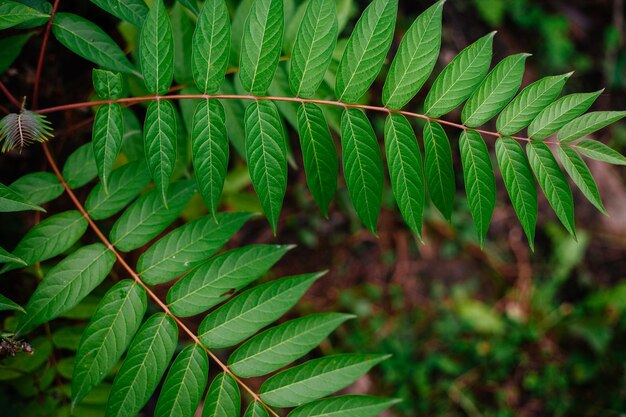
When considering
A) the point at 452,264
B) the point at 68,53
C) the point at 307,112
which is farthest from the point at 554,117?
the point at 452,264

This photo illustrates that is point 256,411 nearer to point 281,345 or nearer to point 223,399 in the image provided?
point 223,399

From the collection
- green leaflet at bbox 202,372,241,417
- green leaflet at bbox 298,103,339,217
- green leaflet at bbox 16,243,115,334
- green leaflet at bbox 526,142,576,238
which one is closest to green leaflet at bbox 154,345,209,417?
green leaflet at bbox 202,372,241,417

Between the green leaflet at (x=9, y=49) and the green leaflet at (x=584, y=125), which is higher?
the green leaflet at (x=9, y=49)

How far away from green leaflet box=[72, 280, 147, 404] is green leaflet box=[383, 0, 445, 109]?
1.12 metres

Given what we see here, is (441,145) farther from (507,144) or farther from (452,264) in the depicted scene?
(452,264)

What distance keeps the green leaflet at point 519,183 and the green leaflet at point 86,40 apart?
1.34m

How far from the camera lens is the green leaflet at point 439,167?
159 cm

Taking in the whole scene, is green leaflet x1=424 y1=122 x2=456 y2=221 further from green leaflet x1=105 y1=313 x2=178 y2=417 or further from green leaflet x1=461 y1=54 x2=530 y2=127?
green leaflet x1=105 y1=313 x2=178 y2=417

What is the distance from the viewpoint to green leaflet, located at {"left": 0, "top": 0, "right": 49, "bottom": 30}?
4.79 feet

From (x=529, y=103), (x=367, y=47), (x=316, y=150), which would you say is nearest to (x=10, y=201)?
(x=316, y=150)

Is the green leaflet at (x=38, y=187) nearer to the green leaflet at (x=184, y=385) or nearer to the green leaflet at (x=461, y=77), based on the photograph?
the green leaflet at (x=184, y=385)

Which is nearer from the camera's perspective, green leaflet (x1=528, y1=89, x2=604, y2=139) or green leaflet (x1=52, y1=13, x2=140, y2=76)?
green leaflet (x1=528, y1=89, x2=604, y2=139)

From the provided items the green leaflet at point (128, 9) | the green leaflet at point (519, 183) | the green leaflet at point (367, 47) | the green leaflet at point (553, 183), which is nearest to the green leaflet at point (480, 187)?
the green leaflet at point (519, 183)

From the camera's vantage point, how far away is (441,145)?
62.9 inches
